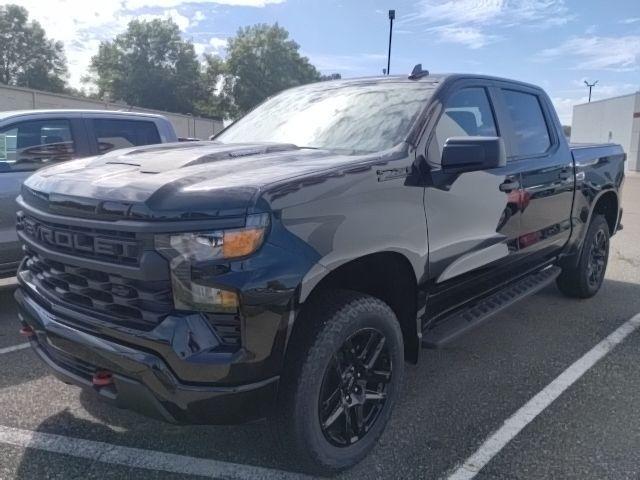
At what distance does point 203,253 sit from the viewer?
2.14 m

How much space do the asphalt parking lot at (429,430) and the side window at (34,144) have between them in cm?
181

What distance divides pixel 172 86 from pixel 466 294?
2344 inches

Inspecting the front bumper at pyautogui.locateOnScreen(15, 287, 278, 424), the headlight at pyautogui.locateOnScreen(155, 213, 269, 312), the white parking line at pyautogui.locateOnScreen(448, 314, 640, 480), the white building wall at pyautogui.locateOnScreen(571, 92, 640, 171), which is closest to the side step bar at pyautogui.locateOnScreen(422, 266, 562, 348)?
the white parking line at pyautogui.locateOnScreen(448, 314, 640, 480)

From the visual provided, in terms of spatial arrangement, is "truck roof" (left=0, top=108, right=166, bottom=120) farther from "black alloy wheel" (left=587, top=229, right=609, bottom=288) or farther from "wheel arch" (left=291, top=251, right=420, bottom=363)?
"black alloy wheel" (left=587, top=229, right=609, bottom=288)

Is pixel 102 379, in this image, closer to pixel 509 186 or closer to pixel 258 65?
pixel 509 186

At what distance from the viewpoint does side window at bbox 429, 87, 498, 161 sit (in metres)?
3.18

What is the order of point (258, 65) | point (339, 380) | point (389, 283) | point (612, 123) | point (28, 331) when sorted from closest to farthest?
point (339, 380)
point (28, 331)
point (389, 283)
point (612, 123)
point (258, 65)

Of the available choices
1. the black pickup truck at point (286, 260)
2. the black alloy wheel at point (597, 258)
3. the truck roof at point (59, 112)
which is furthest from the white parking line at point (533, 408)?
the truck roof at point (59, 112)

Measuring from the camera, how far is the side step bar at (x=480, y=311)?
3.21 metres

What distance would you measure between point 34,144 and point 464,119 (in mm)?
4038

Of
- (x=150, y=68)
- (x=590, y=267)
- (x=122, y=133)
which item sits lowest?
(x=590, y=267)

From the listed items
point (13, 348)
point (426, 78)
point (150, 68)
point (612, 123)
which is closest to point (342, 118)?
point (426, 78)

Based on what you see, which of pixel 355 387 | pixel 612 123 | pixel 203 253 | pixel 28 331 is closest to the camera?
pixel 203 253

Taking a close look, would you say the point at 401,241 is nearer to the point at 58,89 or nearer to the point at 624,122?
the point at 624,122
